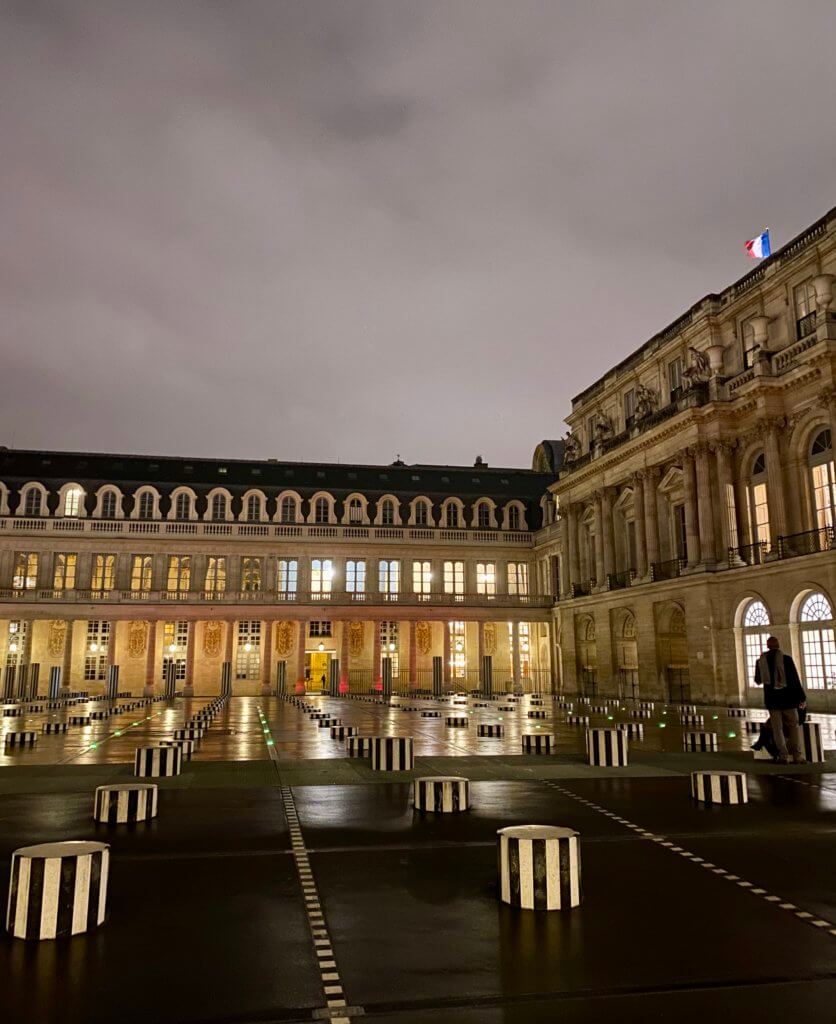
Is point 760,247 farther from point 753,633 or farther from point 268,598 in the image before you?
point 268,598

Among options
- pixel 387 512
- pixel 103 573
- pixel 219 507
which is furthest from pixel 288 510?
pixel 103 573

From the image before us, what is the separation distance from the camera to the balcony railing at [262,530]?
6481 centimetres

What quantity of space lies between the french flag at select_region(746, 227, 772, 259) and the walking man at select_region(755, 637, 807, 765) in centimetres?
3259

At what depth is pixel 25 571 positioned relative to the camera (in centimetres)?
6462

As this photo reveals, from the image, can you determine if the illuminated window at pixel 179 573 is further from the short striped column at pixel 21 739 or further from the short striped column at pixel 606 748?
the short striped column at pixel 606 748

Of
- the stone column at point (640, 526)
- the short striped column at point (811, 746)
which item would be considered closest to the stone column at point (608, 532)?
the stone column at point (640, 526)

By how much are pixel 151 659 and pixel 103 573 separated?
781cm

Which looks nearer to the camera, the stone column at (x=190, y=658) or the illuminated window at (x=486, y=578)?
the stone column at (x=190, y=658)

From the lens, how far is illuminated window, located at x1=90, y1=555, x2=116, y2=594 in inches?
2564

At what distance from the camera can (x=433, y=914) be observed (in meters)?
6.75

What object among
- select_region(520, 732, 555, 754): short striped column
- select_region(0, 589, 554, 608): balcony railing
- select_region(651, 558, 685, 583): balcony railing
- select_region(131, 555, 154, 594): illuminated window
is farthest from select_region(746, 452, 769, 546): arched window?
select_region(131, 555, 154, 594): illuminated window

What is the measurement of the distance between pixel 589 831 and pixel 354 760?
8.31 m

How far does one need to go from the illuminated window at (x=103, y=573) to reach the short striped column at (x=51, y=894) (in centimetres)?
6252

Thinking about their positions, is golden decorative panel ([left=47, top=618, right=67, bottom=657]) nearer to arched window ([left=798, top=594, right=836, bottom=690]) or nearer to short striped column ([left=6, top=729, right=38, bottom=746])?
short striped column ([left=6, top=729, right=38, bottom=746])
